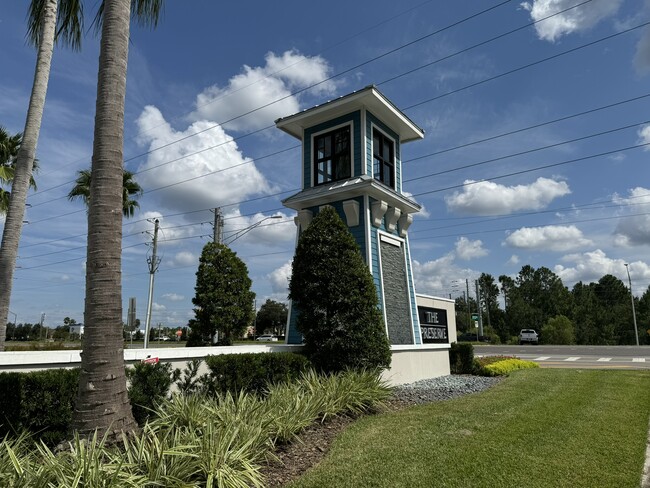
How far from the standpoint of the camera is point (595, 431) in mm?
6262

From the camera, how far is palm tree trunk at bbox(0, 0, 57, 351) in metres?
8.38

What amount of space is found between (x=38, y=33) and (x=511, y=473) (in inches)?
552

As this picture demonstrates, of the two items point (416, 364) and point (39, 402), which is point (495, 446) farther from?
point (416, 364)

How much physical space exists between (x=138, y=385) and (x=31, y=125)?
6888 millimetres

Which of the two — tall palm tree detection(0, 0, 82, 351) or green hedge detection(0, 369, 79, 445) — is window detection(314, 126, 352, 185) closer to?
tall palm tree detection(0, 0, 82, 351)

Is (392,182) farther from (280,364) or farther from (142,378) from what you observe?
(142,378)

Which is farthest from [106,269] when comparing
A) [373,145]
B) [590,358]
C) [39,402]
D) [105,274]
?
[590,358]

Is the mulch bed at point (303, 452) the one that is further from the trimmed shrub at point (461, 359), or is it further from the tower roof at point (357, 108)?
the trimmed shrub at point (461, 359)

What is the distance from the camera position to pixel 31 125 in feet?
31.1

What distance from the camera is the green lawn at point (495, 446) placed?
439 cm

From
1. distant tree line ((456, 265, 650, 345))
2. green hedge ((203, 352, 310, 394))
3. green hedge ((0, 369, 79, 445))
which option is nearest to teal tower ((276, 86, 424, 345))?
green hedge ((203, 352, 310, 394))

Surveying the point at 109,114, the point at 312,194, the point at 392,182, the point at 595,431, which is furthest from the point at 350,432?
the point at 392,182

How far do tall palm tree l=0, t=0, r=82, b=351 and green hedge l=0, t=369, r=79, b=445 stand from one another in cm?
361

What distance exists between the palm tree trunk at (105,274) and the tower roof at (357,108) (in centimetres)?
799
